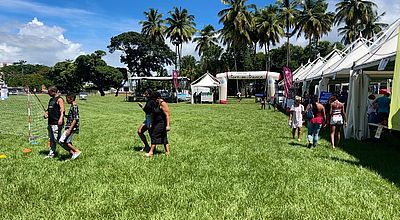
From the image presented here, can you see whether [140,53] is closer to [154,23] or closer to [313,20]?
[154,23]

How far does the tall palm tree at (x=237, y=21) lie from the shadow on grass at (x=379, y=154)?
1577 inches

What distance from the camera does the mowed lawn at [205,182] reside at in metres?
4.90

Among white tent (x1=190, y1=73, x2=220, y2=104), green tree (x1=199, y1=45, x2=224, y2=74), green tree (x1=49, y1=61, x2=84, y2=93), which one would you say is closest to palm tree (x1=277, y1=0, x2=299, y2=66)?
white tent (x1=190, y1=73, x2=220, y2=104)

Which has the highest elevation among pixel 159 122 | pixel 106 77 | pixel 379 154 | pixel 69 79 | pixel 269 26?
pixel 269 26

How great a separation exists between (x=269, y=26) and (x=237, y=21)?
6.00m

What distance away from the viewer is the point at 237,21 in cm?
5072

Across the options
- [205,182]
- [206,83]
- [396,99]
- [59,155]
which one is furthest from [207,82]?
[205,182]

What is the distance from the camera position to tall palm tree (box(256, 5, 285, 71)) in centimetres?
5372

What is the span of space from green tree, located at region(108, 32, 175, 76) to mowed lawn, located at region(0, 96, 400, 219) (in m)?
78.1

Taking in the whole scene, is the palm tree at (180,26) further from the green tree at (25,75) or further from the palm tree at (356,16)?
the green tree at (25,75)

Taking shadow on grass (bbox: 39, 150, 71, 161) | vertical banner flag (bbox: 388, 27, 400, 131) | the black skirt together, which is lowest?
shadow on grass (bbox: 39, 150, 71, 161)

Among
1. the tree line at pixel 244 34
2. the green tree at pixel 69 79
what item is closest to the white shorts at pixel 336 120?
the tree line at pixel 244 34

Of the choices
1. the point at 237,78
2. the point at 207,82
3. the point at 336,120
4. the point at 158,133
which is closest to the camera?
the point at 158,133

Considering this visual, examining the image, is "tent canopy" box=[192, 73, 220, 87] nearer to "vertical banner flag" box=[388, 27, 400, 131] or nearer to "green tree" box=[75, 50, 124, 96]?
"vertical banner flag" box=[388, 27, 400, 131]
